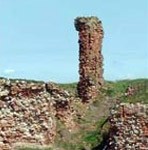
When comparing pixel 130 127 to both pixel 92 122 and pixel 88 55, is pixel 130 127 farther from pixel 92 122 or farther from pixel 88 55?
pixel 88 55

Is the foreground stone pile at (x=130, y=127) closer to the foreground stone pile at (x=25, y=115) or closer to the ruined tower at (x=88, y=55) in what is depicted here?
the foreground stone pile at (x=25, y=115)

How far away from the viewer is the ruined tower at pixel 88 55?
97.3 feet

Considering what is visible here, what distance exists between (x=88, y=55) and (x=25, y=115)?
9578 mm

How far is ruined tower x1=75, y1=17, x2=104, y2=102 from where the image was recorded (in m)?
29.6

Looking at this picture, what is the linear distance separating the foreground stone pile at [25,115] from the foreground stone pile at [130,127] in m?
3.17

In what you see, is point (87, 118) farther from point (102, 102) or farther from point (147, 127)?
point (147, 127)

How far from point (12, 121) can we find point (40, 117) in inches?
32.4

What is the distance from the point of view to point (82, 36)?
2988 centimetres

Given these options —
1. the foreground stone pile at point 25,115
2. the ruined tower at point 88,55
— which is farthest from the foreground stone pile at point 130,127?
the ruined tower at point 88,55

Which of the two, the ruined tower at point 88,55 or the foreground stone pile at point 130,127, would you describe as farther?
the ruined tower at point 88,55

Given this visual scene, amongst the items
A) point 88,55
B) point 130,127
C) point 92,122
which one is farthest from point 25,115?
point 88,55

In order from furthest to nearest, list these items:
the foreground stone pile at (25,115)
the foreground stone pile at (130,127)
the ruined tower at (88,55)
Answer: the ruined tower at (88,55) < the foreground stone pile at (25,115) < the foreground stone pile at (130,127)

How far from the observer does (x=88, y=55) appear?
29812 millimetres

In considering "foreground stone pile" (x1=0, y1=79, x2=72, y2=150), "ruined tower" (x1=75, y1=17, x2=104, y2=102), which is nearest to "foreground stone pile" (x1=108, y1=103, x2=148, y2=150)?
"foreground stone pile" (x1=0, y1=79, x2=72, y2=150)
